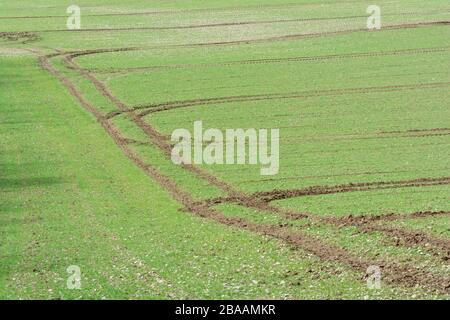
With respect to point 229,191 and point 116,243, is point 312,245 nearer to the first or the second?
point 116,243

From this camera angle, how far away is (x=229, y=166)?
38656 millimetres

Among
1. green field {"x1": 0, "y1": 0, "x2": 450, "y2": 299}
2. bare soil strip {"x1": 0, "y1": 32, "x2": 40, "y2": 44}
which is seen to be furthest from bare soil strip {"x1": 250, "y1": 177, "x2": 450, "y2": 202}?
bare soil strip {"x1": 0, "y1": 32, "x2": 40, "y2": 44}

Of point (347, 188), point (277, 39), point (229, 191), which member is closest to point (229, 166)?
point (229, 191)

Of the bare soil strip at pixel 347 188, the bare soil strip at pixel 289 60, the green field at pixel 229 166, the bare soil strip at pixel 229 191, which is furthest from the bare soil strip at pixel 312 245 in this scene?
the bare soil strip at pixel 289 60

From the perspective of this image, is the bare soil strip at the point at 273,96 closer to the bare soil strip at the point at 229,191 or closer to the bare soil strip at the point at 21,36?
the bare soil strip at the point at 229,191

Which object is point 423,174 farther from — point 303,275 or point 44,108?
point 44,108

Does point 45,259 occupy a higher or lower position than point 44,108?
lower

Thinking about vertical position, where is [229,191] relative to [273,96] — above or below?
below

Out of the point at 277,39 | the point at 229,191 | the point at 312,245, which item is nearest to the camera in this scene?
the point at 312,245

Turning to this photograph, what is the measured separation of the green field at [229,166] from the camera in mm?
26453

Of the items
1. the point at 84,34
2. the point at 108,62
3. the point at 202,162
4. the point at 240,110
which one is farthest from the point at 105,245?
the point at 84,34

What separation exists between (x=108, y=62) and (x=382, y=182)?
106 ft

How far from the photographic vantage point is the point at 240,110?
Result: 160 feet

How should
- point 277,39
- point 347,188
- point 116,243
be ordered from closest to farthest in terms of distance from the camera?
point 116,243 → point 347,188 → point 277,39
